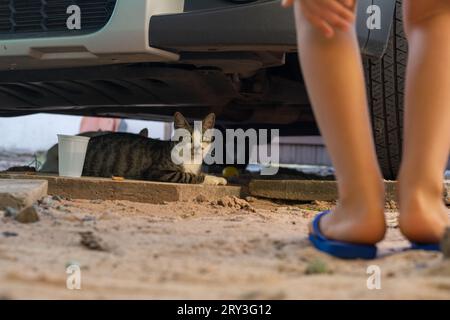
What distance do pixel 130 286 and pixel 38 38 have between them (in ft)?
5.93

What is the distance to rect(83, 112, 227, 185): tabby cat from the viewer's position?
12.0 ft

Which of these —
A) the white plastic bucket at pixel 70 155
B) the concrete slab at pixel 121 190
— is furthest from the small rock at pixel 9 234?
the white plastic bucket at pixel 70 155

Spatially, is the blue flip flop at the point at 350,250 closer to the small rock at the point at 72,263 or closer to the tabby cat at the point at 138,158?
the small rock at the point at 72,263

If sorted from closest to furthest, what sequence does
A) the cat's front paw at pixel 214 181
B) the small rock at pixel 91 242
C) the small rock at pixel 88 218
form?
the small rock at pixel 91 242
the small rock at pixel 88 218
the cat's front paw at pixel 214 181

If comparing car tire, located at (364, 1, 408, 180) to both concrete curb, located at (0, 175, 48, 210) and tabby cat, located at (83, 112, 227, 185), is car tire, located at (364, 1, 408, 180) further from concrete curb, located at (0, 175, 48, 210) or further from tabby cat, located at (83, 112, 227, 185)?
concrete curb, located at (0, 175, 48, 210)

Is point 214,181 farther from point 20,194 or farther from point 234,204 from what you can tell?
point 20,194

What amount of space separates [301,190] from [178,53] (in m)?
0.94

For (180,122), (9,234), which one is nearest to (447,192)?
(180,122)

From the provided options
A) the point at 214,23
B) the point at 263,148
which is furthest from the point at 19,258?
the point at 263,148

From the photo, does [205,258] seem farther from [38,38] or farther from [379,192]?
[38,38]

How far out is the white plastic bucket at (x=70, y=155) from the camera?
3.17m

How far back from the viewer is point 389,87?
9.22ft

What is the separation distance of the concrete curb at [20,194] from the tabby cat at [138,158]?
3.71ft

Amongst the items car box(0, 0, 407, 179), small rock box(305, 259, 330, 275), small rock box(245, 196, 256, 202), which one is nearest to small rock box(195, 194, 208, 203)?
small rock box(245, 196, 256, 202)
